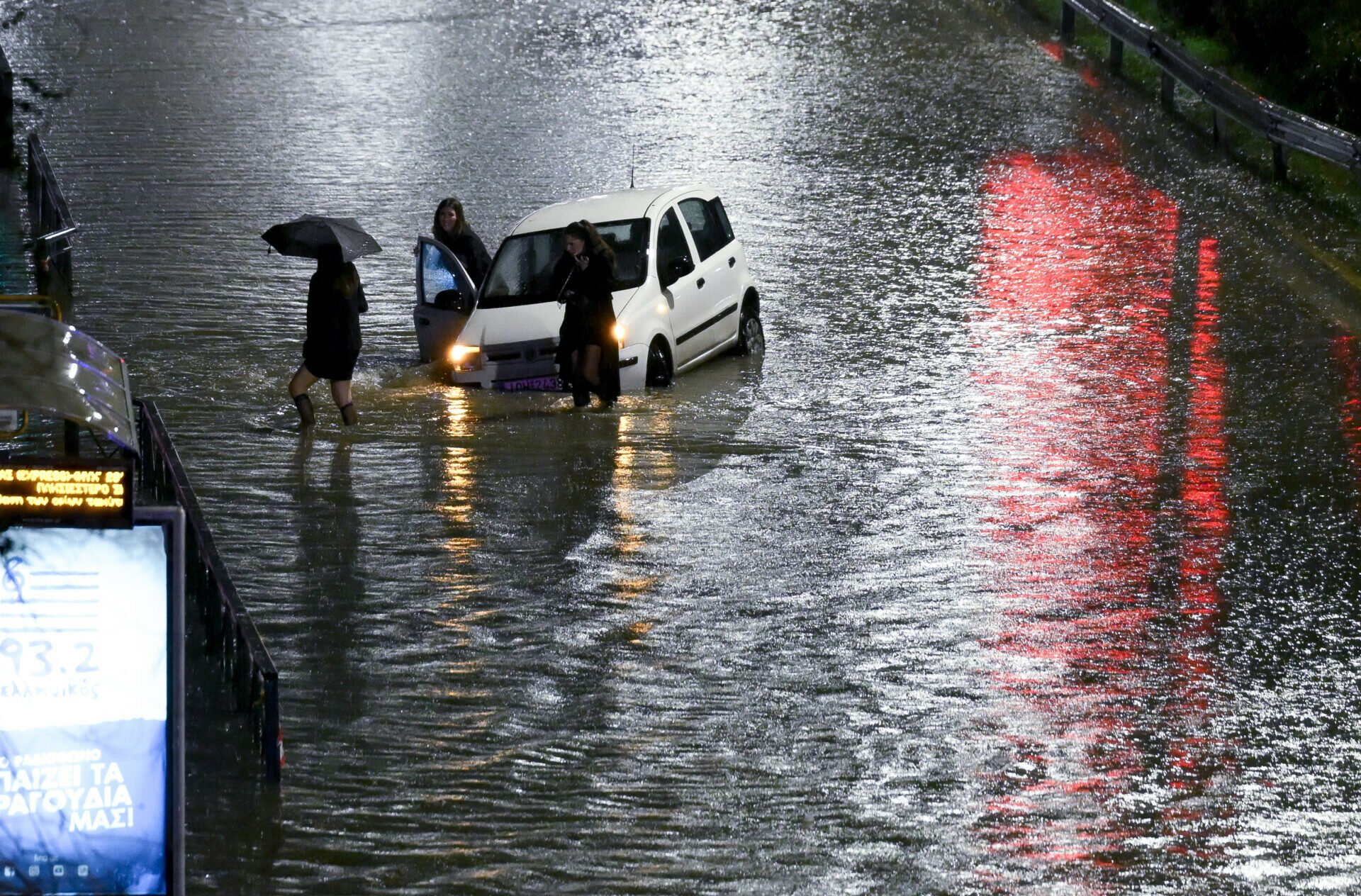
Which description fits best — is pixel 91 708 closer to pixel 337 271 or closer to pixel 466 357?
pixel 337 271

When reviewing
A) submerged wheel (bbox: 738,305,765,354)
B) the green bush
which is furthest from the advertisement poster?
the green bush

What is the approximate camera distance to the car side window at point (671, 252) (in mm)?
16719

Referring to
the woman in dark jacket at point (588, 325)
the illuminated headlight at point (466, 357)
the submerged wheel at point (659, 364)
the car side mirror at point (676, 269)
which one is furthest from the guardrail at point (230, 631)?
the car side mirror at point (676, 269)

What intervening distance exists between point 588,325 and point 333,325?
1.97 m

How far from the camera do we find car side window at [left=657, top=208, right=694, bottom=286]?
54.9 ft

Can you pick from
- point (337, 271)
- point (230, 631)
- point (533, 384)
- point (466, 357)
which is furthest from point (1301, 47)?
point (230, 631)

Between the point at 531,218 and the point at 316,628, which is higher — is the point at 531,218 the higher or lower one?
the higher one

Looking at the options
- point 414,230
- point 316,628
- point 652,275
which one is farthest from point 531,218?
point 316,628

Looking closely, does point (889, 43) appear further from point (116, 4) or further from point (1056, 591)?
point (1056, 591)

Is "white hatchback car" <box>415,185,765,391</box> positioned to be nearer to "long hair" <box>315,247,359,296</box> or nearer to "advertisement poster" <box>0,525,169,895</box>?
"long hair" <box>315,247,359,296</box>

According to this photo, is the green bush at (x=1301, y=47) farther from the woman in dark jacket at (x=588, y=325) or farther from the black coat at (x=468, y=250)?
the woman in dark jacket at (x=588, y=325)

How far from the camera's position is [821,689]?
9445mm

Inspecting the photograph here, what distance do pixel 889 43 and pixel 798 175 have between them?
23.5 feet

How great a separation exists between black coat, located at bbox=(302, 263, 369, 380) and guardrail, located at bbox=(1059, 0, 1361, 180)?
1171cm
